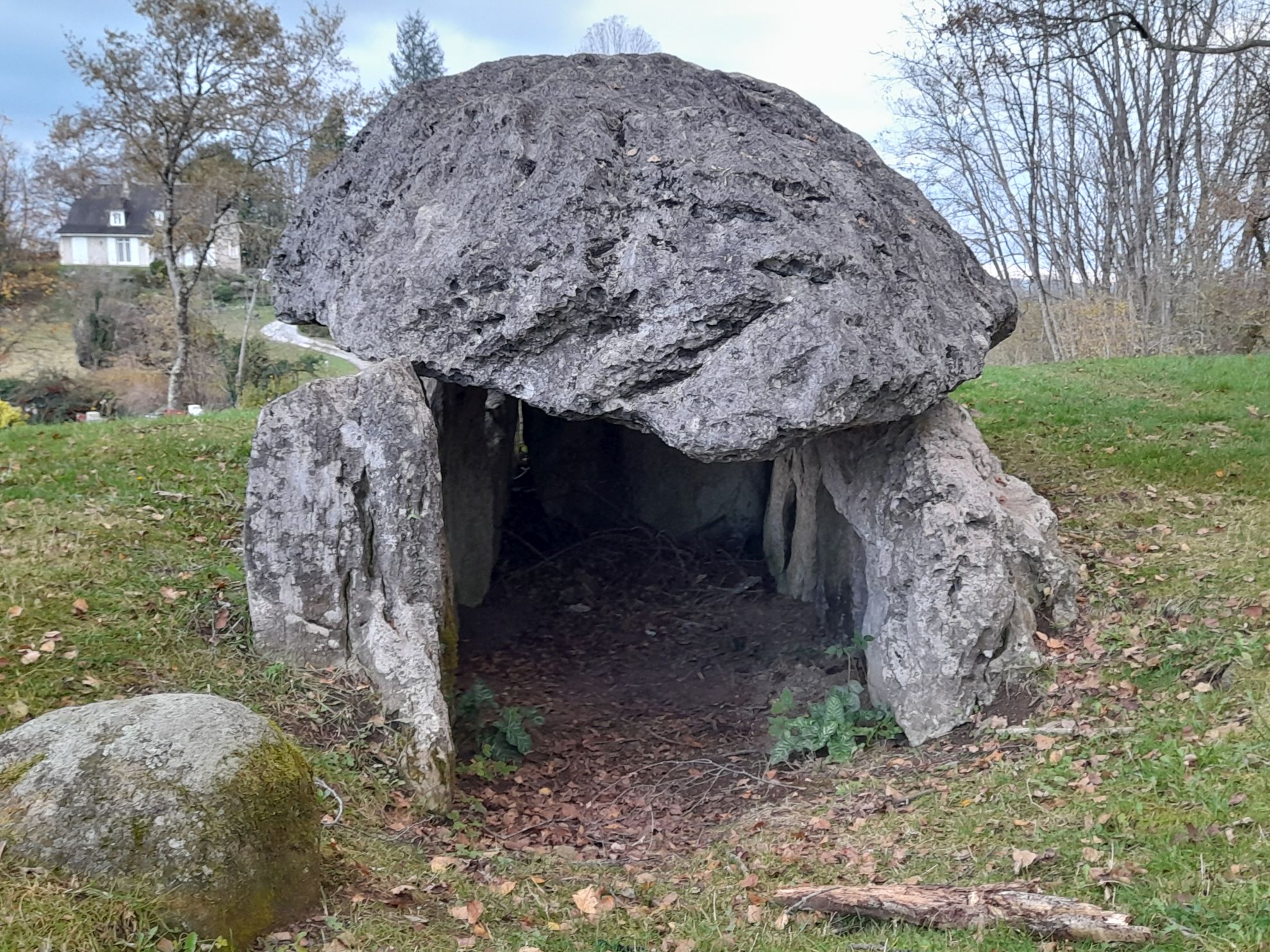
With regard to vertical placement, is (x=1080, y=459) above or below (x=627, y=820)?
above

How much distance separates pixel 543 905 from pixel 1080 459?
7052mm

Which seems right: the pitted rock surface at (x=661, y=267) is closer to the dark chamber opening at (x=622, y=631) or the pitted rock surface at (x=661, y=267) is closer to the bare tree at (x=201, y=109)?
the dark chamber opening at (x=622, y=631)

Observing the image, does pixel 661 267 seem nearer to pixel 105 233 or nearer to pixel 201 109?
pixel 201 109

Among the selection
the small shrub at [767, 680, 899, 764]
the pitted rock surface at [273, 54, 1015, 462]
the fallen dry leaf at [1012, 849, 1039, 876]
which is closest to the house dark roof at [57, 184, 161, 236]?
the pitted rock surface at [273, 54, 1015, 462]

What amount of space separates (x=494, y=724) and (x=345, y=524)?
161 cm

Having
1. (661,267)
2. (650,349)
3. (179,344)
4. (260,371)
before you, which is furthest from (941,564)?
(260,371)

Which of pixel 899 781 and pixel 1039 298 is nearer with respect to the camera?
pixel 899 781

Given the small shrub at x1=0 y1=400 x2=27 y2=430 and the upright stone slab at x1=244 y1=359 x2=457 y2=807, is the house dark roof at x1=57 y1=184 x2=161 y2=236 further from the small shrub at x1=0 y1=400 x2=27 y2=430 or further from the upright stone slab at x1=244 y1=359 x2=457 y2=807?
the upright stone slab at x1=244 y1=359 x2=457 y2=807

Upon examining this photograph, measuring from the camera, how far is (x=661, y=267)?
5.72 meters

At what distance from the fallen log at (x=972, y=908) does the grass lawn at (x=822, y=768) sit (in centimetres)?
8

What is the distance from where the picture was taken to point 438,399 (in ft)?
23.8

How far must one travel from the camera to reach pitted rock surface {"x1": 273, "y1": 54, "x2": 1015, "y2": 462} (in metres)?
5.55

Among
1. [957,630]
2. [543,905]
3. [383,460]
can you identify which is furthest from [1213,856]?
[383,460]

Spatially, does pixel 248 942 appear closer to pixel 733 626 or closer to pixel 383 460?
pixel 383 460
